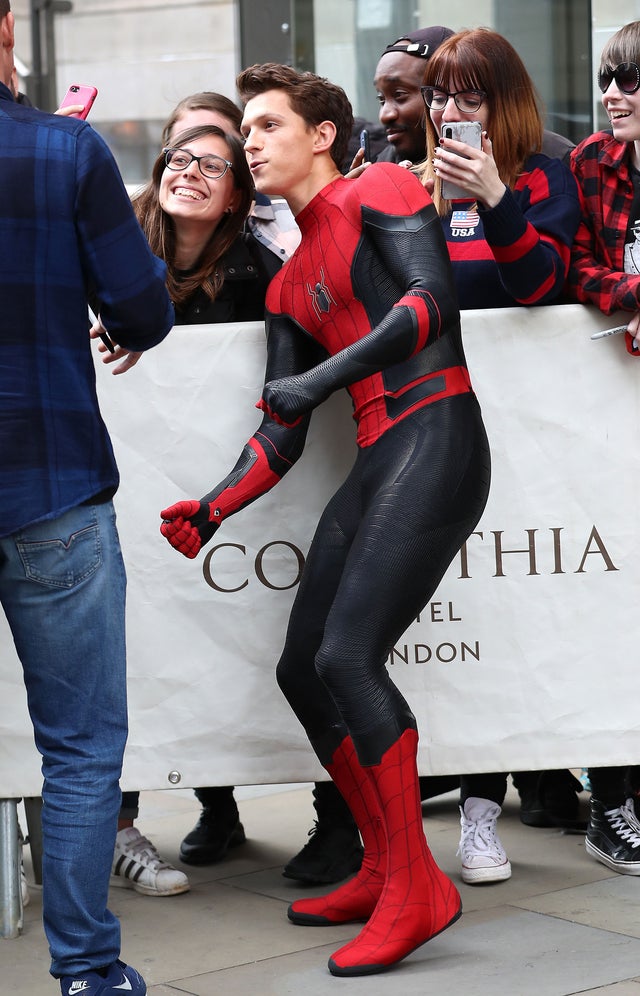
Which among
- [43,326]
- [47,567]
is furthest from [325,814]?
[43,326]

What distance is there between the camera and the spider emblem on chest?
3.30 m

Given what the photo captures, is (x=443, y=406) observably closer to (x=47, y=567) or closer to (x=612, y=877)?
(x=47, y=567)

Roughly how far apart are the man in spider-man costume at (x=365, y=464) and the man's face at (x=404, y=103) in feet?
3.13

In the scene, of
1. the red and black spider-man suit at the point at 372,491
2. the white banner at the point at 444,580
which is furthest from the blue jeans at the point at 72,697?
the white banner at the point at 444,580

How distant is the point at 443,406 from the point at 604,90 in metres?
1.00

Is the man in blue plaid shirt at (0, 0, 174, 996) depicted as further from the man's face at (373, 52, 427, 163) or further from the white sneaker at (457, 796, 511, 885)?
the man's face at (373, 52, 427, 163)

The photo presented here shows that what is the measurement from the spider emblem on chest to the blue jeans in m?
0.87

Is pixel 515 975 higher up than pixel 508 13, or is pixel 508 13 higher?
pixel 508 13

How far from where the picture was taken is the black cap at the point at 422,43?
14.5 feet

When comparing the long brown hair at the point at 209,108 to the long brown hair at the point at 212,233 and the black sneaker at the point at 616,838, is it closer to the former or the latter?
the long brown hair at the point at 212,233

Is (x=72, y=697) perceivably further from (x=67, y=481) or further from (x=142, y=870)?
(x=142, y=870)

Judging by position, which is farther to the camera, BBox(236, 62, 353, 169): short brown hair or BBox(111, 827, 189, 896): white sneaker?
BBox(111, 827, 189, 896): white sneaker

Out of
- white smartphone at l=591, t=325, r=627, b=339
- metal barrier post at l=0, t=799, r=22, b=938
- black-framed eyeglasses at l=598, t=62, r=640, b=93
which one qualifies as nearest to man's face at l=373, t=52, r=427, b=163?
black-framed eyeglasses at l=598, t=62, r=640, b=93

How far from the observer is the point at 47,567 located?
8.50 ft
